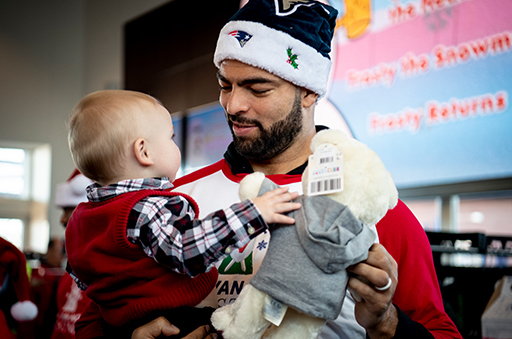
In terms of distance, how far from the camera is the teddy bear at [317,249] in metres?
0.82

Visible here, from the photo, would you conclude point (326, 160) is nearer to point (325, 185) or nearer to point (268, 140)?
point (325, 185)

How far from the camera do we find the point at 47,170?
7684mm

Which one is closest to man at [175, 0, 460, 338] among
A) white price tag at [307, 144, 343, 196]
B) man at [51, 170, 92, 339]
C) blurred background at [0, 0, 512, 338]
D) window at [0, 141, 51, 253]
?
white price tag at [307, 144, 343, 196]

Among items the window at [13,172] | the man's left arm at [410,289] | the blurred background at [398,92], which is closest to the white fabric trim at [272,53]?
the man's left arm at [410,289]

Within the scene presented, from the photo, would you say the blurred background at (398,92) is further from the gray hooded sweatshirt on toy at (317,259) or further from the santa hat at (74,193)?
the santa hat at (74,193)

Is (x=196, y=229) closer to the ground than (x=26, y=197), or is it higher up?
closer to the ground

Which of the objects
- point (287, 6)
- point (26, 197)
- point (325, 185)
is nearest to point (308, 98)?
point (287, 6)

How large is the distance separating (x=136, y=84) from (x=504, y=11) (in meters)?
4.58

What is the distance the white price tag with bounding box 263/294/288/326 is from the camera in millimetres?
838

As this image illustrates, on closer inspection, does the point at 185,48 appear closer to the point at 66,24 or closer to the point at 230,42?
the point at 66,24

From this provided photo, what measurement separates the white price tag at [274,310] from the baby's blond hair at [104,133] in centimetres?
50

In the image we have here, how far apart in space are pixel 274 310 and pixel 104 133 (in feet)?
1.85

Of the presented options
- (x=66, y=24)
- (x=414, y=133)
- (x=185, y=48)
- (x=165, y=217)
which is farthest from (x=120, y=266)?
(x=66, y=24)

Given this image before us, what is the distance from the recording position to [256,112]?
1420mm
